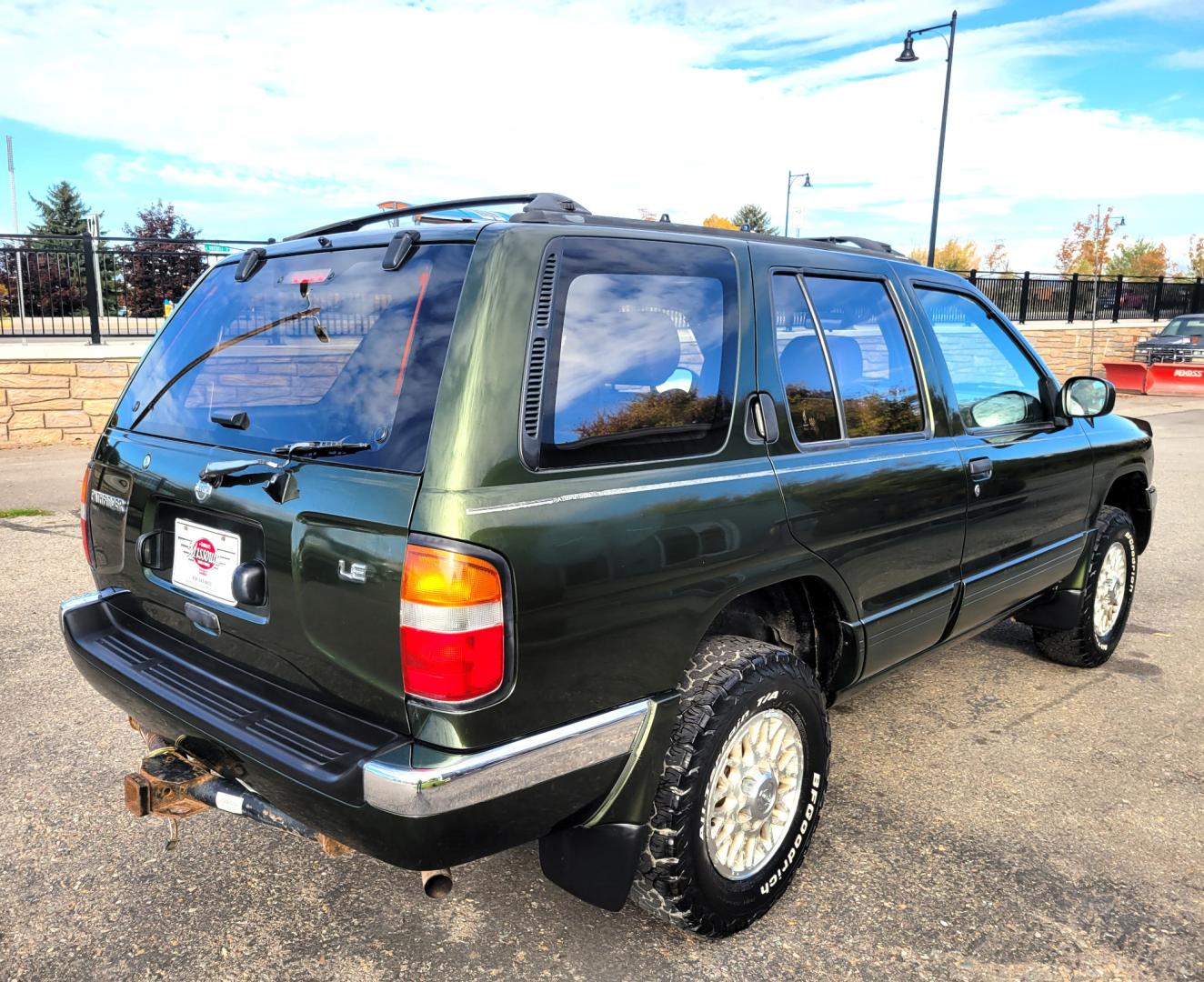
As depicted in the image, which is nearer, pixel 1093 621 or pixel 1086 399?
pixel 1086 399

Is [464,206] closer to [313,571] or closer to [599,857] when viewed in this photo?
[313,571]

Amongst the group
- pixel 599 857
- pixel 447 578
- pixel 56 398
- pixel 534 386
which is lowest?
pixel 599 857

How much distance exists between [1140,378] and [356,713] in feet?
76.6

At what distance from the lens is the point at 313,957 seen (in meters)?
2.41

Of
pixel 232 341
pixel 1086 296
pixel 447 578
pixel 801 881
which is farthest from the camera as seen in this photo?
pixel 1086 296

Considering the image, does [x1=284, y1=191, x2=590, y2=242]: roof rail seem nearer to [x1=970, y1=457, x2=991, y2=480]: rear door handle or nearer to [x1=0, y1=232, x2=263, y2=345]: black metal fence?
[x1=970, y1=457, x2=991, y2=480]: rear door handle

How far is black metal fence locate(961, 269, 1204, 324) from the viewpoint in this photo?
24.0m

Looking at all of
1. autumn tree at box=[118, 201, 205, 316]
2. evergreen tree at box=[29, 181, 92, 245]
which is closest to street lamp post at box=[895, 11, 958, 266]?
autumn tree at box=[118, 201, 205, 316]

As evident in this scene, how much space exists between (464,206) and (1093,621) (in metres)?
3.53

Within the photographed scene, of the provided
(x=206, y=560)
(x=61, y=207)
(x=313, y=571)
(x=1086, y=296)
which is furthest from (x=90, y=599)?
(x=61, y=207)

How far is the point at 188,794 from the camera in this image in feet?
7.82

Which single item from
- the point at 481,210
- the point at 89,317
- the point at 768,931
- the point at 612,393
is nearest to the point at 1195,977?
the point at 768,931

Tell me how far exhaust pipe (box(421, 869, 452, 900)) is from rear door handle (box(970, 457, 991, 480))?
88.3 inches

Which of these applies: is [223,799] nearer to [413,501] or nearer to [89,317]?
[413,501]
